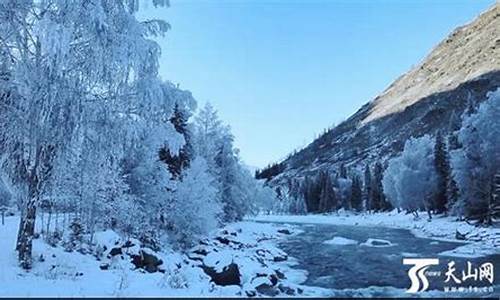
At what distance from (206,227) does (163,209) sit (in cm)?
315

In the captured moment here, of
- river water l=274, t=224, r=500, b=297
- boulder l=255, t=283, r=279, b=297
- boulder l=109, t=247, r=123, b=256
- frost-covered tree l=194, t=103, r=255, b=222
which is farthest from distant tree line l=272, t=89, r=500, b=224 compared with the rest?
boulder l=109, t=247, r=123, b=256

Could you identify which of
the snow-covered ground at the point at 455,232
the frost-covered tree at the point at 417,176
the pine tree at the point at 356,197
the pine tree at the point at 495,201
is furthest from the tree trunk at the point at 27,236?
the pine tree at the point at 356,197

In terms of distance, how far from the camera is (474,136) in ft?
146

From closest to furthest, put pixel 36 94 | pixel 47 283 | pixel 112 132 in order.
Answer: pixel 47 283
pixel 36 94
pixel 112 132

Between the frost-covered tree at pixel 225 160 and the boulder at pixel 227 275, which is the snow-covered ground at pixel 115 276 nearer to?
the boulder at pixel 227 275

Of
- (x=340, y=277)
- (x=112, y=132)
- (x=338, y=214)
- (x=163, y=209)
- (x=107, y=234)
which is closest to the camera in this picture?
(x=112, y=132)

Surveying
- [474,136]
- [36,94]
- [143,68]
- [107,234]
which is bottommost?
[107,234]

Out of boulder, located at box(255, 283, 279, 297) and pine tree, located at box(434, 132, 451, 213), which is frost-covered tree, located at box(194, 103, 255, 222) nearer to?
pine tree, located at box(434, 132, 451, 213)

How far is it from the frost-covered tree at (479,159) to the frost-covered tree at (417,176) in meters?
17.1

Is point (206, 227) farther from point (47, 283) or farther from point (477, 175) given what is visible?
point (477, 175)

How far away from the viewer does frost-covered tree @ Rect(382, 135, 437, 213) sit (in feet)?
209

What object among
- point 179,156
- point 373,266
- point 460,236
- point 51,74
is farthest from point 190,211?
point 460,236

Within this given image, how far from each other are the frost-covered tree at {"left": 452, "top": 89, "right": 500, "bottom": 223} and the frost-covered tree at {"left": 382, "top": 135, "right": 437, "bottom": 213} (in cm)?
1711

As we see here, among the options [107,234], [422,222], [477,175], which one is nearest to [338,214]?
[422,222]
